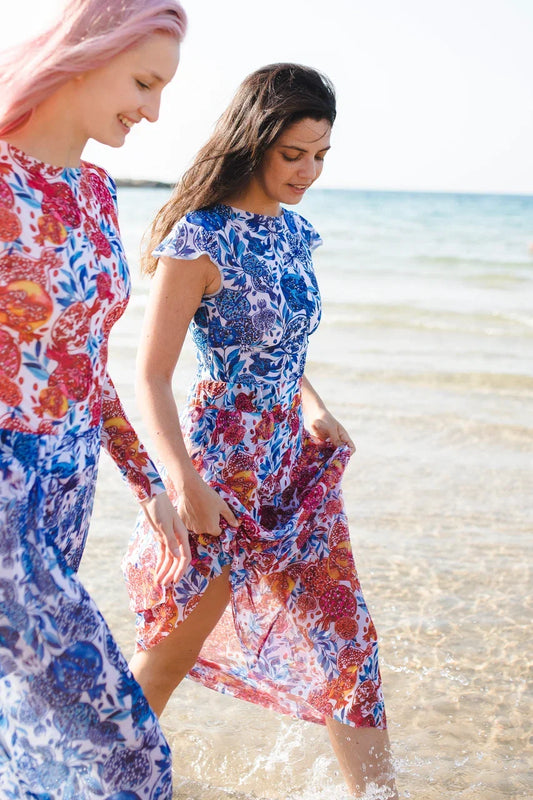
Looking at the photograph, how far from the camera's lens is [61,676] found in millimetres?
1882

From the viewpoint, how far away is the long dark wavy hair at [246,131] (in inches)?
112

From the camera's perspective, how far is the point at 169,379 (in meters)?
2.72

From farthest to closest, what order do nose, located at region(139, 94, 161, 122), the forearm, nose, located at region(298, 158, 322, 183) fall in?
nose, located at region(298, 158, 322, 183) < the forearm < nose, located at region(139, 94, 161, 122)

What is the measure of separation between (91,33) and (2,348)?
2.03ft

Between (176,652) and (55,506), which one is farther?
(176,652)

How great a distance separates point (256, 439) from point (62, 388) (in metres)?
0.88

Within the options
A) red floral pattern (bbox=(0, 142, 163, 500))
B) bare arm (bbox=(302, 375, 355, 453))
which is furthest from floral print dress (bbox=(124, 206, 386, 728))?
red floral pattern (bbox=(0, 142, 163, 500))

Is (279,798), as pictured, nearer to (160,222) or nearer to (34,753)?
(34,753)

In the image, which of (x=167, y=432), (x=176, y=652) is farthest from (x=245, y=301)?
(x=176, y=652)

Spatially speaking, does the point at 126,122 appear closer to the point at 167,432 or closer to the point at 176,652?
the point at 167,432

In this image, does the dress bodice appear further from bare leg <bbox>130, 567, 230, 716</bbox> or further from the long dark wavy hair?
bare leg <bbox>130, 567, 230, 716</bbox>

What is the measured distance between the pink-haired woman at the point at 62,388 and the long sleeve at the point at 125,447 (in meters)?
0.08

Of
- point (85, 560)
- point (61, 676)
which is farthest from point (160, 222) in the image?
point (85, 560)

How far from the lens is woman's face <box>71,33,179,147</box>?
6.75 ft
